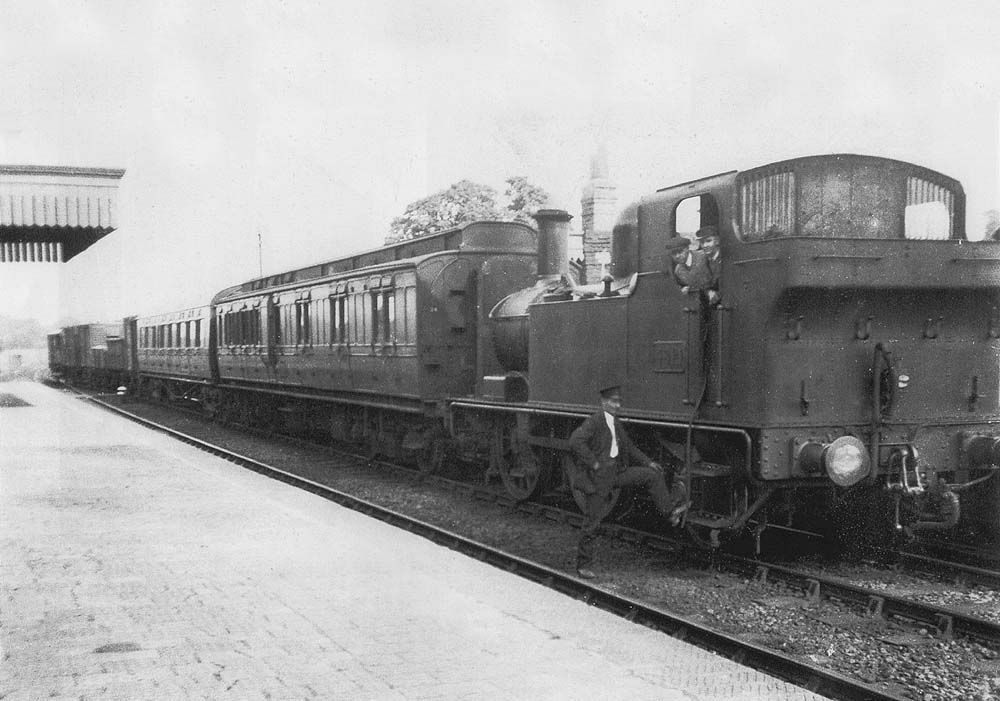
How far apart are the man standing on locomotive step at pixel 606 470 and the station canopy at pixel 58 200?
646 cm

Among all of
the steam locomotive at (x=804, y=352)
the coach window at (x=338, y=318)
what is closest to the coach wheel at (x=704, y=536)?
the steam locomotive at (x=804, y=352)

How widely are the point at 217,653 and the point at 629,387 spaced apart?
14.6ft

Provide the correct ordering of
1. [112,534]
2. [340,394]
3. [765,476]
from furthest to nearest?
[340,394]
[112,534]
[765,476]

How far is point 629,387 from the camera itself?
8.59 metres

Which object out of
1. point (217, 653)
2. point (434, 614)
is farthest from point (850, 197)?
point (217, 653)

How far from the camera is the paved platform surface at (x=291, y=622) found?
4797 mm

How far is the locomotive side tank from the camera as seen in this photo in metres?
7.10

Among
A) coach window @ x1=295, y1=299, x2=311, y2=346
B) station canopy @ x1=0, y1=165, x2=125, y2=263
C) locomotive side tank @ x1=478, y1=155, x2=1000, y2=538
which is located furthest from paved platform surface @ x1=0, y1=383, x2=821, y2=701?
coach window @ x1=295, y1=299, x2=311, y2=346

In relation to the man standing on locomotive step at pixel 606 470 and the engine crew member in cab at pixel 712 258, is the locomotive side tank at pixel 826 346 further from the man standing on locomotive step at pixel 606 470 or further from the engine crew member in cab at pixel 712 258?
the man standing on locomotive step at pixel 606 470

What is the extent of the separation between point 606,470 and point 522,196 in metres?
35.8

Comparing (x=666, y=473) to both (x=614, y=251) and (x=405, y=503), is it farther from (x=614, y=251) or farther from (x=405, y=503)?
(x=405, y=503)

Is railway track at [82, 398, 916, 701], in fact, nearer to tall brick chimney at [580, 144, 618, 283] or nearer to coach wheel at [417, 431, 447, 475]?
coach wheel at [417, 431, 447, 475]

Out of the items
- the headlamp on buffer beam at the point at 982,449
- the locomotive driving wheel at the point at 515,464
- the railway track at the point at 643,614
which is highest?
the headlamp on buffer beam at the point at 982,449

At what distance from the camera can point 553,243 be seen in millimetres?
11703
